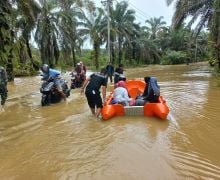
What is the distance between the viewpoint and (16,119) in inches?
425

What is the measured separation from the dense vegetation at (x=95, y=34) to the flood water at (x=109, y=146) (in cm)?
245

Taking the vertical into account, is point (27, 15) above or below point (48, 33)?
above

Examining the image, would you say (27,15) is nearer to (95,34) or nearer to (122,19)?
(95,34)

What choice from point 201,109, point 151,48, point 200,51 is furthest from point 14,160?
point 200,51

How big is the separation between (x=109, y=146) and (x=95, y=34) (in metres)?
37.1

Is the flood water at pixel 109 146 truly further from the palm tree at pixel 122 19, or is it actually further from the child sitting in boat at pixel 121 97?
the palm tree at pixel 122 19

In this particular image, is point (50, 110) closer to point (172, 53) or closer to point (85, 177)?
point (85, 177)

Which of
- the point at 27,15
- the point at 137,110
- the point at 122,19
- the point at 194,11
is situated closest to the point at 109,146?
the point at 137,110

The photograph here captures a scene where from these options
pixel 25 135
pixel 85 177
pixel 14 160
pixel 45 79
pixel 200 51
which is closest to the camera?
pixel 85 177

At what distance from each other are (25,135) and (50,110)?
3.68 metres

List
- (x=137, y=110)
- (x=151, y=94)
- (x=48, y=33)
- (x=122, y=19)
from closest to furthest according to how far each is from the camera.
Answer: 1. (x=137, y=110)
2. (x=151, y=94)
3. (x=48, y=33)
4. (x=122, y=19)

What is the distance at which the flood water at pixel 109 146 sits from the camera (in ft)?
19.1

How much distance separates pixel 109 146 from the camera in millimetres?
7344

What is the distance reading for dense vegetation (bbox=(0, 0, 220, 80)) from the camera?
21505 mm
